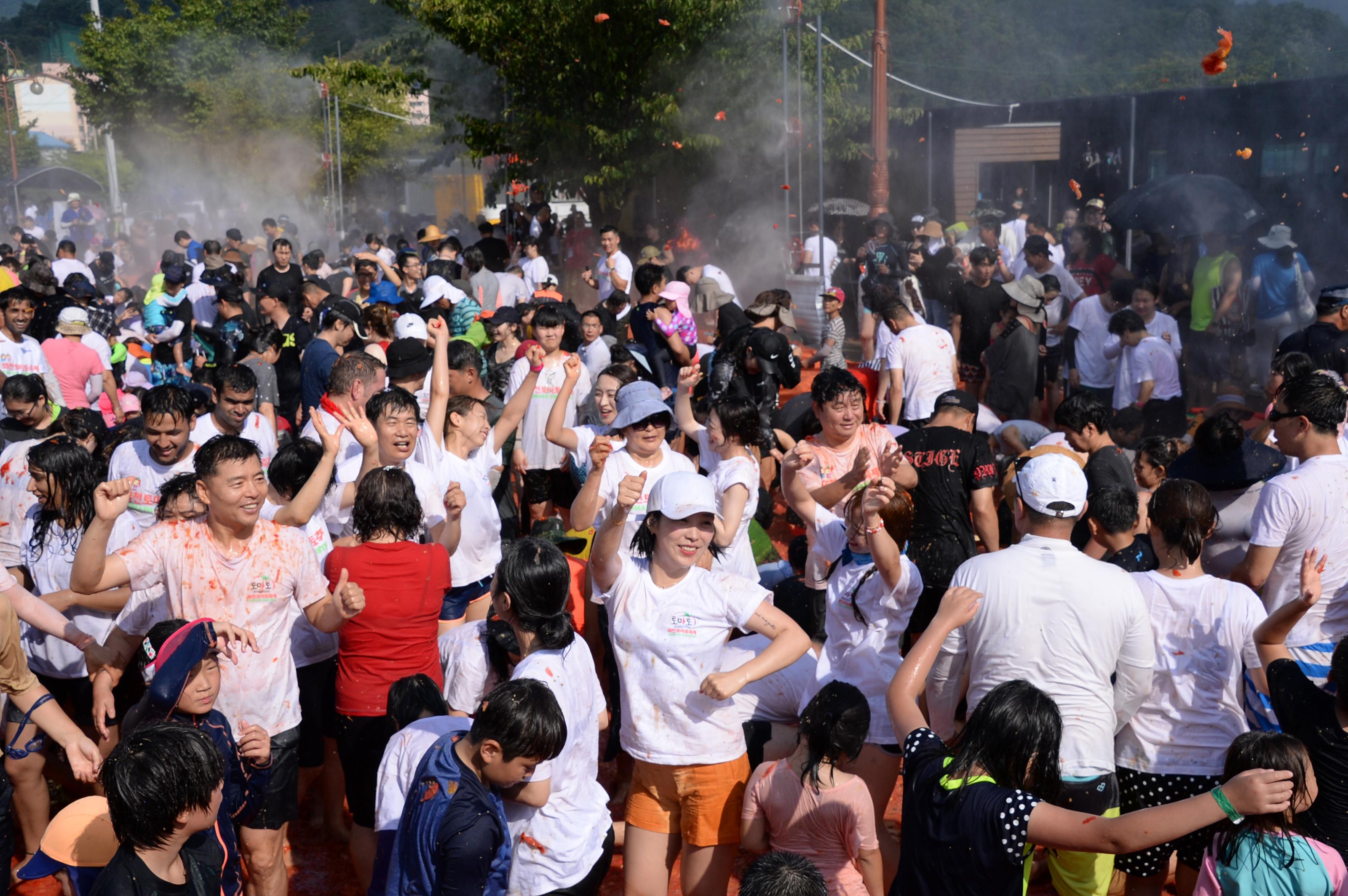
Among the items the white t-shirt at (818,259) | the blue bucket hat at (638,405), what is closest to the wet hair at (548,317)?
the blue bucket hat at (638,405)

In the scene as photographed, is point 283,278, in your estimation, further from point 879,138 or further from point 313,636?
point 879,138

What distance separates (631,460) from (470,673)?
1432 mm

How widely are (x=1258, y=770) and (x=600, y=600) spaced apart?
6.93 ft

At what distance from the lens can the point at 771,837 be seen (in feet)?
11.0

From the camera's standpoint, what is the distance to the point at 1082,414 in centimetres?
570

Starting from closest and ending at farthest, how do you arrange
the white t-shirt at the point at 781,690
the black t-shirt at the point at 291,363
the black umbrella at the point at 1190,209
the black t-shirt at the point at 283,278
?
the white t-shirt at the point at 781,690, the black t-shirt at the point at 291,363, the black t-shirt at the point at 283,278, the black umbrella at the point at 1190,209

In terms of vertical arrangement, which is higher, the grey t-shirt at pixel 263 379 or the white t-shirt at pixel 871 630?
the grey t-shirt at pixel 263 379

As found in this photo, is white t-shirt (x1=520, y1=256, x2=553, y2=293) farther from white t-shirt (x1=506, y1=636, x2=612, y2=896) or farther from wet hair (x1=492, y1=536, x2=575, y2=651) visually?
white t-shirt (x1=506, y1=636, x2=612, y2=896)

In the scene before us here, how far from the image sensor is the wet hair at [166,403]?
188 inches

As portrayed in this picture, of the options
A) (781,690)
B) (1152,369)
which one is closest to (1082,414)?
(781,690)

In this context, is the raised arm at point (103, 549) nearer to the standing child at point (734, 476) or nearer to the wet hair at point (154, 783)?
the wet hair at point (154, 783)

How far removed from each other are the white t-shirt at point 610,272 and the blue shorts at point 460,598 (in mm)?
6729

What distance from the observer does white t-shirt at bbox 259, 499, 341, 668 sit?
14.2 ft

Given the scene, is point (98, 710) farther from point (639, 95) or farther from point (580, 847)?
point (639, 95)
